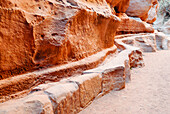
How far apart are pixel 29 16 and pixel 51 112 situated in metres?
1.16

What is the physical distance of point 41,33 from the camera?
1.86 metres

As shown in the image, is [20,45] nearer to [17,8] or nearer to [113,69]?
[17,8]

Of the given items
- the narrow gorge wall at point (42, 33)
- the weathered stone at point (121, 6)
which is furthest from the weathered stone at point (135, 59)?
the weathered stone at point (121, 6)

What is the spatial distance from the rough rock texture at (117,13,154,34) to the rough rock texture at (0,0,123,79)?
4.59 metres

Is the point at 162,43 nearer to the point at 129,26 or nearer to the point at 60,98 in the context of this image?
the point at 129,26

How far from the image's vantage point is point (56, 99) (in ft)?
4.16

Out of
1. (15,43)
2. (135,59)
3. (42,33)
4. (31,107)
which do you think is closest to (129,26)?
(135,59)

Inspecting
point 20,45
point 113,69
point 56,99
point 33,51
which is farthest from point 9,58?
point 113,69

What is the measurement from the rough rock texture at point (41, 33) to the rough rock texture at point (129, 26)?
4589 millimetres

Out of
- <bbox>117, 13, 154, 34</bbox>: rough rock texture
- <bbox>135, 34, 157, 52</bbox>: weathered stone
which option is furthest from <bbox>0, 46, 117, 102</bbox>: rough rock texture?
<bbox>135, 34, 157, 52</bbox>: weathered stone

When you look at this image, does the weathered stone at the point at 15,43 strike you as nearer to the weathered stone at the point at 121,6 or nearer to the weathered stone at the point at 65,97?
the weathered stone at the point at 65,97

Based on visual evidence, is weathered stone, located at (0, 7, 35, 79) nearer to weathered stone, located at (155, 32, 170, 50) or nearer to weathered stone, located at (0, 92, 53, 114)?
weathered stone, located at (0, 92, 53, 114)

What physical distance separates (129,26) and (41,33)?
6455 mm

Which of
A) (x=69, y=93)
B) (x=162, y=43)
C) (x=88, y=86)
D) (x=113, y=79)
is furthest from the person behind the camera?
(x=162, y=43)
